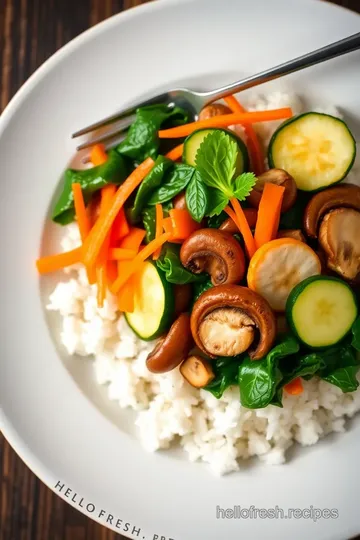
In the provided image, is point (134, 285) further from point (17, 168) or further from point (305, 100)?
point (305, 100)

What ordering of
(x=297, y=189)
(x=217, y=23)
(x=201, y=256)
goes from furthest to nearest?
(x=217, y=23), (x=297, y=189), (x=201, y=256)

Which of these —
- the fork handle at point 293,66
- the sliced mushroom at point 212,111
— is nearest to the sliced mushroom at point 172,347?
the sliced mushroom at point 212,111

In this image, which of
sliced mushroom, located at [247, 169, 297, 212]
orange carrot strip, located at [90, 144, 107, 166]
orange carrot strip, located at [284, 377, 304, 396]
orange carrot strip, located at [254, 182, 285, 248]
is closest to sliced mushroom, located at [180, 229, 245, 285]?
orange carrot strip, located at [254, 182, 285, 248]

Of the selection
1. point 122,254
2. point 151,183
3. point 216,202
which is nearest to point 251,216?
point 216,202

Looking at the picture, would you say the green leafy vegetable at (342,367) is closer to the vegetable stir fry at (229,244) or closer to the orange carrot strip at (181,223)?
the vegetable stir fry at (229,244)

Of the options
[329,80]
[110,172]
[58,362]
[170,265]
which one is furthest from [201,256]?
[329,80]

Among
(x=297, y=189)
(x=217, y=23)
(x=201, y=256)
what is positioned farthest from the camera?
(x=217, y=23)

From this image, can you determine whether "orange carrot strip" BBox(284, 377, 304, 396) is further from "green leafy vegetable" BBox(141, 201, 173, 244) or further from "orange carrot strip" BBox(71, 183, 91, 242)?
"orange carrot strip" BBox(71, 183, 91, 242)
